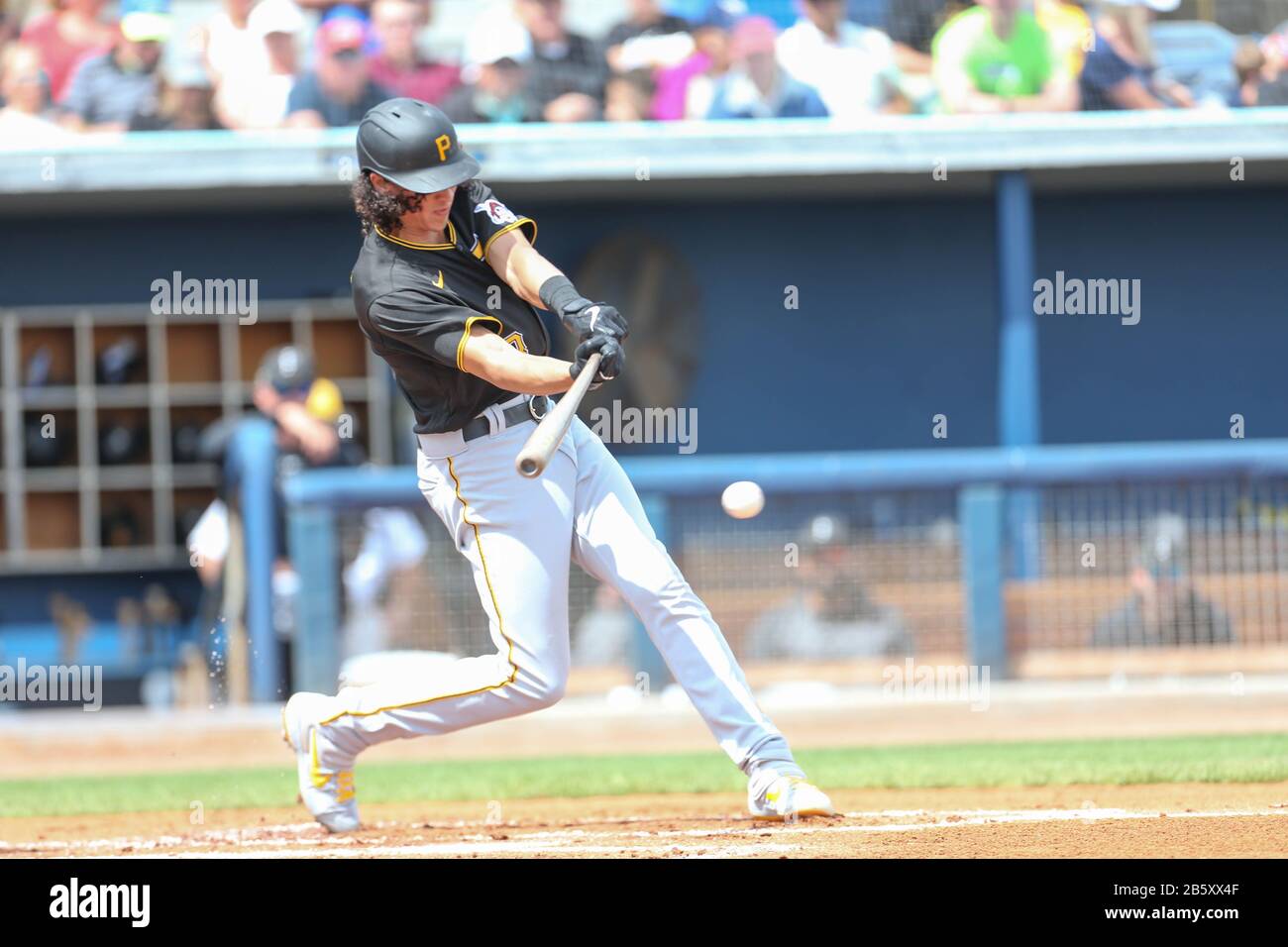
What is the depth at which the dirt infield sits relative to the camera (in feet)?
14.4

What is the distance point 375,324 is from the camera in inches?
190

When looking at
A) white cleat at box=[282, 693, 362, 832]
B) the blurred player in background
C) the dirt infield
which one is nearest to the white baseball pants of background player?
white cleat at box=[282, 693, 362, 832]

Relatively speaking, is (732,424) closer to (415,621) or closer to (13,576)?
(415,621)

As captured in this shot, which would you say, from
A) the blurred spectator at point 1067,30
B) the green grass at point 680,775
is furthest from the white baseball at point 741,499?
the blurred spectator at point 1067,30

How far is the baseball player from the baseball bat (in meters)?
0.27

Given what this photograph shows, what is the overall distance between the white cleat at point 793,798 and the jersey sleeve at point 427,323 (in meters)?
1.44

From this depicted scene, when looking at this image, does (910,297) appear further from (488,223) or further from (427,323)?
(427,323)

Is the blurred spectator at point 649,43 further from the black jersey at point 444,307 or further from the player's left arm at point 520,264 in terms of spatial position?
the player's left arm at point 520,264

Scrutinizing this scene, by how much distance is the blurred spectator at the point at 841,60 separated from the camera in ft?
37.3

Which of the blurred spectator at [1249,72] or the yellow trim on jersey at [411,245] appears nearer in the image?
the yellow trim on jersey at [411,245]

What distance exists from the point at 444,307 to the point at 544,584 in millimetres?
813

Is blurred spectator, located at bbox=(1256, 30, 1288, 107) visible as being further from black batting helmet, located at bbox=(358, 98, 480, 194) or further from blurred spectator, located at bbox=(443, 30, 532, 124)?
black batting helmet, located at bbox=(358, 98, 480, 194)
